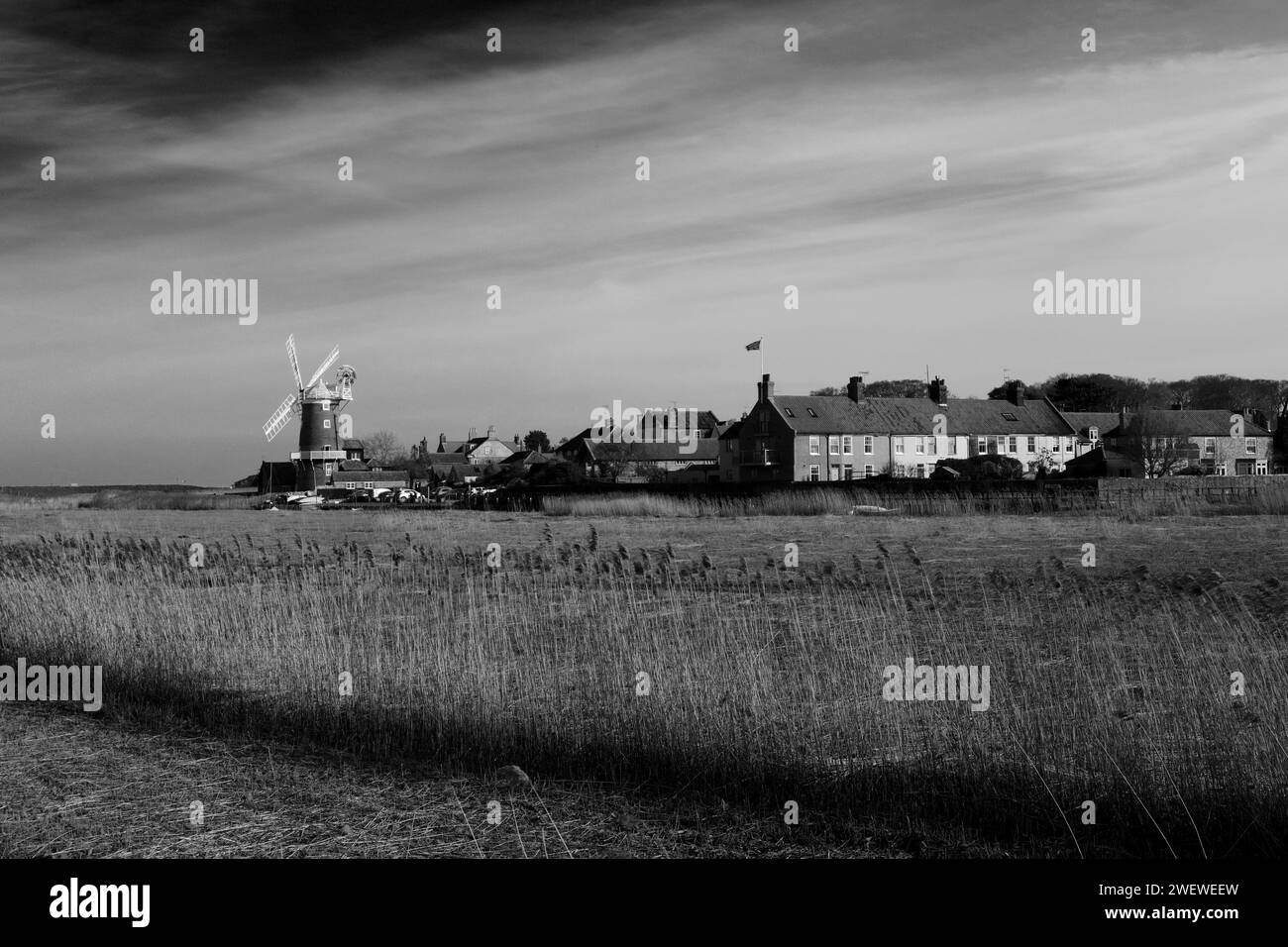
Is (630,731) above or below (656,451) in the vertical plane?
below

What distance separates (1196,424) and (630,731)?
118766mm

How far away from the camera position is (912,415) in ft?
373

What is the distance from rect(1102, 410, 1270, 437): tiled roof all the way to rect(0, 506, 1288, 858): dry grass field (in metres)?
93.2

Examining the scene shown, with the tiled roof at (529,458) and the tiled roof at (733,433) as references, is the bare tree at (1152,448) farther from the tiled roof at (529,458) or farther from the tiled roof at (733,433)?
the tiled roof at (529,458)

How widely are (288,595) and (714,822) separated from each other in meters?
11.9

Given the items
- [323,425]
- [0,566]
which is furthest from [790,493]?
[323,425]

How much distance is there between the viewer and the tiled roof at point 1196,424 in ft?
342

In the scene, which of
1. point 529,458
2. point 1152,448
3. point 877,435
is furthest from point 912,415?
point 529,458

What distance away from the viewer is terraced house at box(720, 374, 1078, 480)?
354 ft

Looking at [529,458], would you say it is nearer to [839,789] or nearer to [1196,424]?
[1196,424]

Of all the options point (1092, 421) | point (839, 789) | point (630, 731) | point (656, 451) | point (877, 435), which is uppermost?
point (1092, 421)

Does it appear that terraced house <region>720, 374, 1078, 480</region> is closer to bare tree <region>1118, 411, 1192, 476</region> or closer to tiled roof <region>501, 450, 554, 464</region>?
bare tree <region>1118, 411, 1192, 476</region>

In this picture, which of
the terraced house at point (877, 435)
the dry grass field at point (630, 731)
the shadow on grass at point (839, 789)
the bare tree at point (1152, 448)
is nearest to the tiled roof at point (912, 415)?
the terraced house at point (877, 435)
